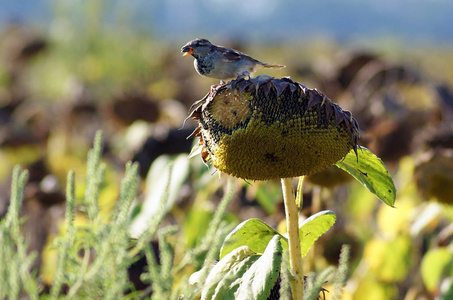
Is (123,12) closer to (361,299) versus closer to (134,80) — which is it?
(134,80)

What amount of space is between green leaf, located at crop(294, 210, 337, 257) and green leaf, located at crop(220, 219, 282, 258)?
4cm

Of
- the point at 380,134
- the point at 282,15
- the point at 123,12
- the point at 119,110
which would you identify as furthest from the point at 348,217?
the point at 282,15

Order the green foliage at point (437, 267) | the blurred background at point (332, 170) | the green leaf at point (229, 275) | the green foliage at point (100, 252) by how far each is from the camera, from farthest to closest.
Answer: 1. the blurred background at point (332, 170)
2. the green foliage at point (437, 267)
3. the green leaf at point (229, 275)
4. the green foliage at point (100, 252)

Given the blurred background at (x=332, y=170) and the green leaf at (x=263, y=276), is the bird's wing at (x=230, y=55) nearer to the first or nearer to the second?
the blurred background at (x=332, y=170)

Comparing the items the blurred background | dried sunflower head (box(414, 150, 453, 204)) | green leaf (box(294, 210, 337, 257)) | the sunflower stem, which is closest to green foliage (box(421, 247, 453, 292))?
the blurred background

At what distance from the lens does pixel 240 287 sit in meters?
0.85

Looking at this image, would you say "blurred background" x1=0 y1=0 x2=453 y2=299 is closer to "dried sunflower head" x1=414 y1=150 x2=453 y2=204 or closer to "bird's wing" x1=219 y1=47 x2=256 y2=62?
"dried sunflower head" x1=414 y1=150 x2=453 y2=204

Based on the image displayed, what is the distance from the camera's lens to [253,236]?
1.02 m

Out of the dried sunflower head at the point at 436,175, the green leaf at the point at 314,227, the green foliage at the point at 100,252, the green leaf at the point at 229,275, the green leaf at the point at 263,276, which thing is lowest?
the dried sunflower head at the point at 436,175

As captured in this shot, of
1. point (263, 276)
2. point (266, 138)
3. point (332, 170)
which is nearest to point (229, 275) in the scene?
point (263, 276)

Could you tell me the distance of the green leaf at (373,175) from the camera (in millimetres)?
984

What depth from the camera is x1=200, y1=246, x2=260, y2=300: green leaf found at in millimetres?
875

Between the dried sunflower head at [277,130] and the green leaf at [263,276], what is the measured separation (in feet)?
0.35

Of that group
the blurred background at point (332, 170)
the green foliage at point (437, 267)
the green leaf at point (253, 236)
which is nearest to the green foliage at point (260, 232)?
the green leaf at point (253, 236)
